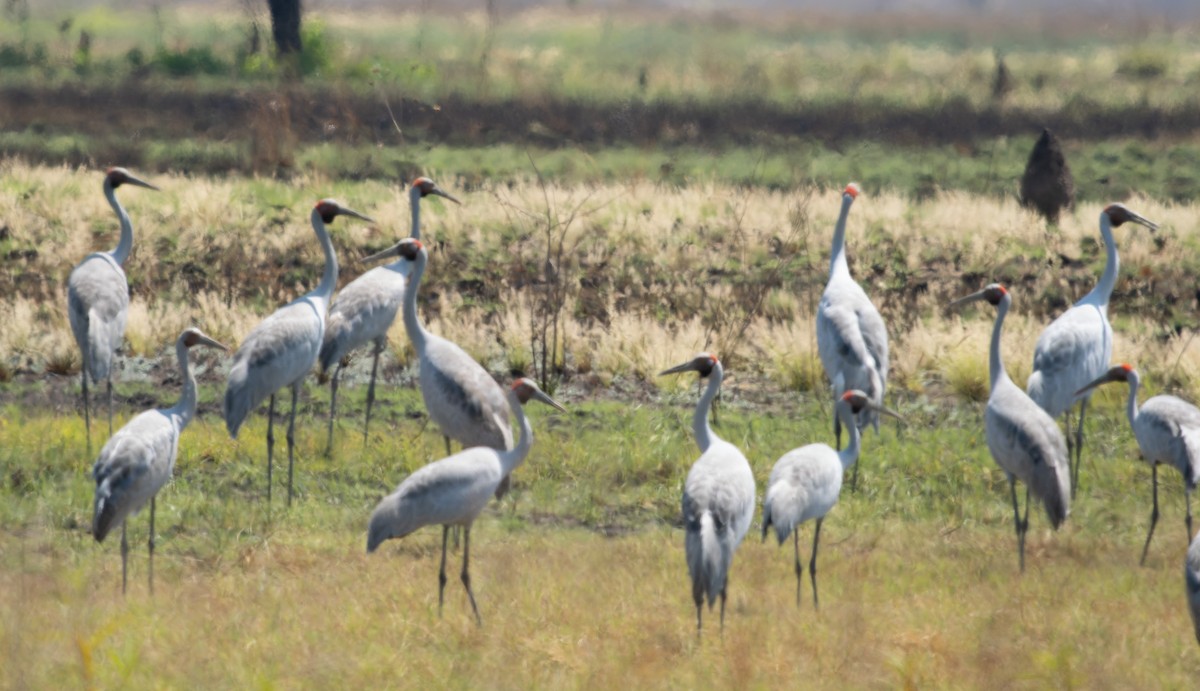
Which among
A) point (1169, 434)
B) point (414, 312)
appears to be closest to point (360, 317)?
point (414, 312)

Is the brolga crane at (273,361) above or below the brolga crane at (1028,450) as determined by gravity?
below

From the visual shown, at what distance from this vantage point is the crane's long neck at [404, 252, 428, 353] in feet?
31.5

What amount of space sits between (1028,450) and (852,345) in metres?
2.02

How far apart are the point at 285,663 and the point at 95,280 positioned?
5.52m

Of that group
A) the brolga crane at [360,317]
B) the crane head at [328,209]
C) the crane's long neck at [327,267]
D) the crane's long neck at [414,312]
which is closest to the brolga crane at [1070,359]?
the crane's long neck at [414,312]

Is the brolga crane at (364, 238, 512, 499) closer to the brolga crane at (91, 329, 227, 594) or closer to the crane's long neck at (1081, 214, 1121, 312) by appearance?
the brolga crane at (91, 329, 227, 594)

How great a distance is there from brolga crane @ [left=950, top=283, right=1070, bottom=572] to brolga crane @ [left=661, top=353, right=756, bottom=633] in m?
1.70

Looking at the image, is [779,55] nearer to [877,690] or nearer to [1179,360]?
[1179,360]

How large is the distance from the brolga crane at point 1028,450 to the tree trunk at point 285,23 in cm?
2809

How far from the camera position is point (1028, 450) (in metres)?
8.43

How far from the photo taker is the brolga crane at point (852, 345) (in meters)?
10.2

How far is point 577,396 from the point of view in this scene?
13.0m

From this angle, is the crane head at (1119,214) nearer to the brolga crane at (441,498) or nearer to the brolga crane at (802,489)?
the brolga crane at (802,489)

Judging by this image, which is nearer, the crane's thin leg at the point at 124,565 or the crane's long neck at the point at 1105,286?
the crane's thin leg at the point at 124,565
